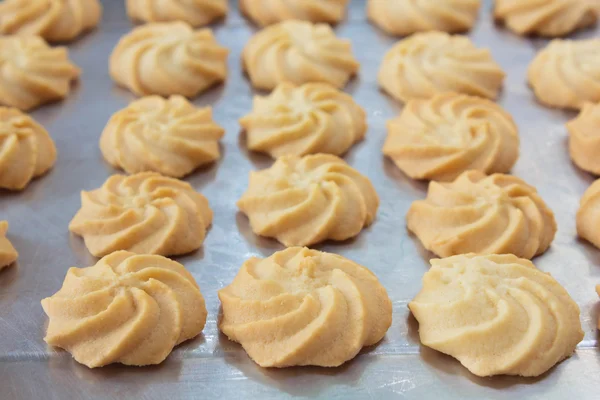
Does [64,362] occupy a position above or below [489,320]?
below

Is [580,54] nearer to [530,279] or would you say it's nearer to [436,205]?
[436,205]

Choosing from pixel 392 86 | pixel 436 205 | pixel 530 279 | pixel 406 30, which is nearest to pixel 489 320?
pixel 530 279

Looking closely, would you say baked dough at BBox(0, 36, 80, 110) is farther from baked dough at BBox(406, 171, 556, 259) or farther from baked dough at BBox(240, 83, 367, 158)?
baked dough at BBox(406, 171, 556, 259)

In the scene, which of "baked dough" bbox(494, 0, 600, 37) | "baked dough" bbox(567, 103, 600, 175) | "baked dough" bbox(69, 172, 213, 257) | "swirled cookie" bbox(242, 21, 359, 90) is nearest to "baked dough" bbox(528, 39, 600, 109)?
"baked dough" bbox(567, 103, 600, 175)

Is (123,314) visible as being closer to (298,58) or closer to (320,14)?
(298,58)

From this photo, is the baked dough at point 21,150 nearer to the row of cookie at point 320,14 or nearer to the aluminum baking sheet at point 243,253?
the aluminum baking sheet at point 243,253
